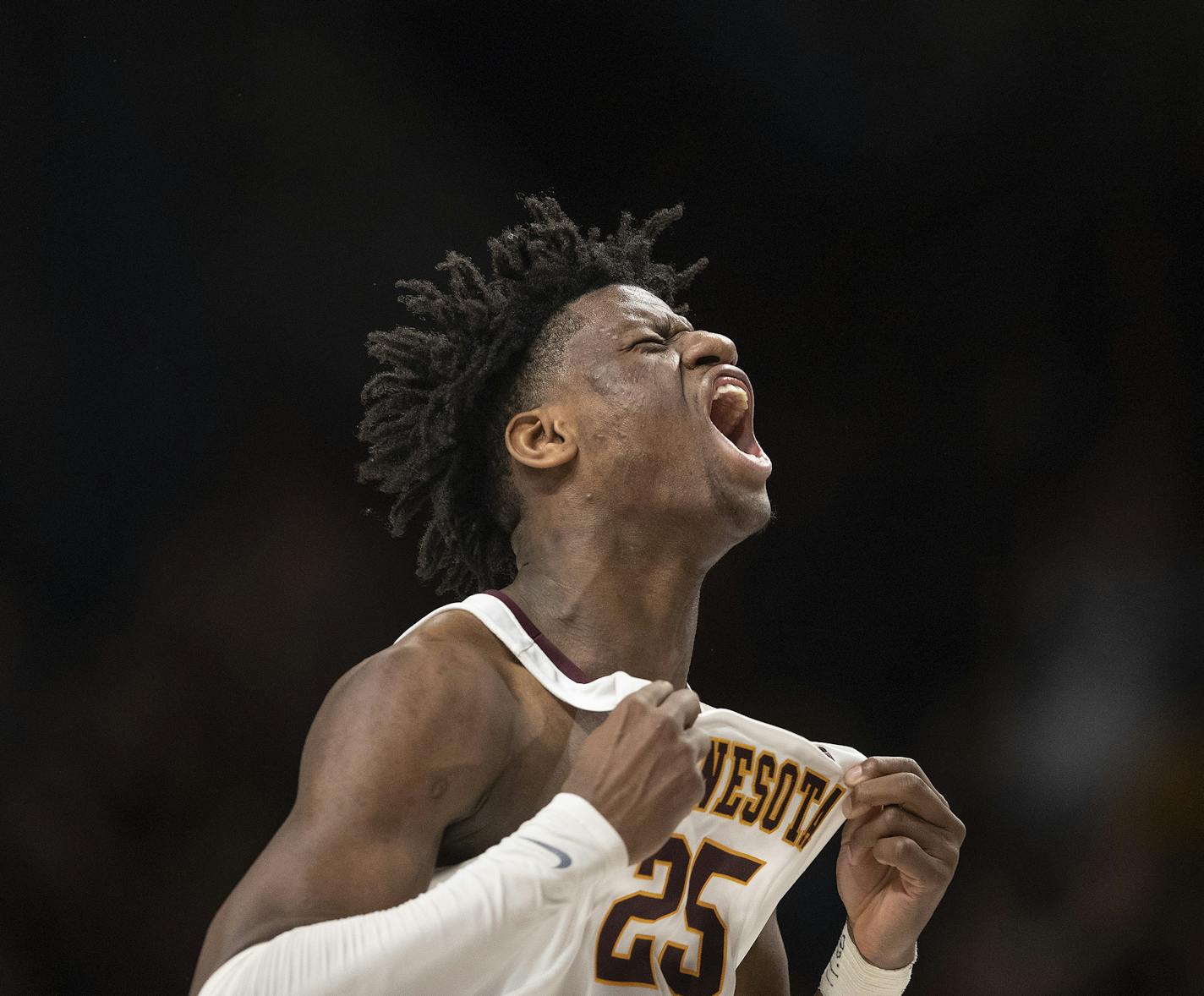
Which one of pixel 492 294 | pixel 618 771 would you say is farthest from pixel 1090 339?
pixel 618 771

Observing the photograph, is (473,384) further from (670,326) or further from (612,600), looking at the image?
(612,600)

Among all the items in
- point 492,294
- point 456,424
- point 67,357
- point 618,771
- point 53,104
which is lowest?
point 618,771

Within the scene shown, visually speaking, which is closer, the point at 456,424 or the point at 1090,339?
the point at 456,424

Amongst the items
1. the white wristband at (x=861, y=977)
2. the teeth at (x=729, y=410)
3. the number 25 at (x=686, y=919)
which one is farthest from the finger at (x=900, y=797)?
the teeth at (x=729, y=410)

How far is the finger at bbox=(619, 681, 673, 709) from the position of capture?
140 centimetres

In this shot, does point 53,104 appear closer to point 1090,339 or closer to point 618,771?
point 618,771

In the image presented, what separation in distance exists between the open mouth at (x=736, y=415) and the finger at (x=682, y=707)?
1.78 feet

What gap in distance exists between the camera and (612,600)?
68.1 inches

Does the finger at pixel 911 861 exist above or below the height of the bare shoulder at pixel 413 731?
below

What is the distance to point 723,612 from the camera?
2752 mm

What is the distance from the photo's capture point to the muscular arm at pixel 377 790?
125 cm

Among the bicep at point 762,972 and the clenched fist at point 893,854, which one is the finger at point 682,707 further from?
the bicep at point 762,972

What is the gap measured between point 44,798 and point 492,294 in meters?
1.10

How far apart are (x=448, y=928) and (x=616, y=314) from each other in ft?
3.20
